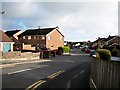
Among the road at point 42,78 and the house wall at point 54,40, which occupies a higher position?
the house wall at point 54,40

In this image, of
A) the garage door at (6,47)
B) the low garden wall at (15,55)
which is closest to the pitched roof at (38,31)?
the garage door at (6,47)

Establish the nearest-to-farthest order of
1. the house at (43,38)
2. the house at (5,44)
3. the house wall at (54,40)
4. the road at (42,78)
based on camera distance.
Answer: the road at (42,78) < the house at (5,44) < the house at (43,38) < the house wall at (54,40)

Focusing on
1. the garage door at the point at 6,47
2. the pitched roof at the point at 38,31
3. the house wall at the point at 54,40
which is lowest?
the garage door at the point at 6,47

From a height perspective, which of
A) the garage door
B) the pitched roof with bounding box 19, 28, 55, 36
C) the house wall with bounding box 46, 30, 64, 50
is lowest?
the garage door

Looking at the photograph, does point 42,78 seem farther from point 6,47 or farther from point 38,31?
point 38,31

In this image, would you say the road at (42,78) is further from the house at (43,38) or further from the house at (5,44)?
the house at (43,38)

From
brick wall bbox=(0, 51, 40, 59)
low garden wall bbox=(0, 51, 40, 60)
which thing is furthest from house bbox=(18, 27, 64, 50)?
brick wall bbox=(0, 51, 40, 59)

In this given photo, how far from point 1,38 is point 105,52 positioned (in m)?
28.1

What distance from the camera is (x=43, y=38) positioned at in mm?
82000

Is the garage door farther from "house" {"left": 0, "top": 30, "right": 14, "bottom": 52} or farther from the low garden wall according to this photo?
the low garden wall

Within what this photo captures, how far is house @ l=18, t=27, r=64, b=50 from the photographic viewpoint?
8225 centimetres

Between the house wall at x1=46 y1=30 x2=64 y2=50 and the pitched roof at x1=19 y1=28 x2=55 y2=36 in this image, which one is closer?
the house wall at x1=46 y1=30 x2=64 y2=50

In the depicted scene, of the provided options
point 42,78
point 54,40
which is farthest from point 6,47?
point 42,78

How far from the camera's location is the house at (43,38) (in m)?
82.2
